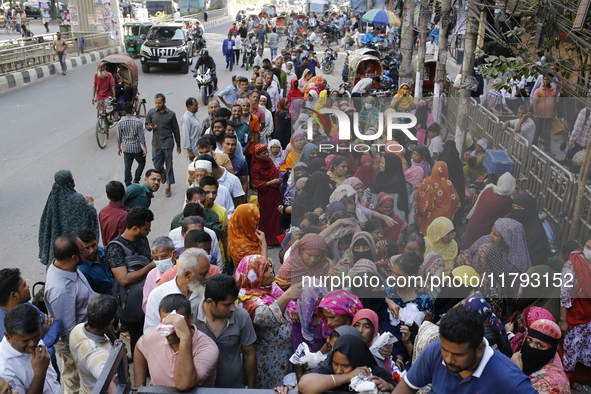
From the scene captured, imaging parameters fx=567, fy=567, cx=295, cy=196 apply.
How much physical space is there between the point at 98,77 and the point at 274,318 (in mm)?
9771

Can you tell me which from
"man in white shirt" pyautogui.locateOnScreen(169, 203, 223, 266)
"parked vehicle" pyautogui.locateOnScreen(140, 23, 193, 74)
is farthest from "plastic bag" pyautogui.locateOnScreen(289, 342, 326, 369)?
"parked vehicle" pyautogui.locateOnScreen(140, 23, 193, 74)

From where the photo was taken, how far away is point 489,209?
19.7ft

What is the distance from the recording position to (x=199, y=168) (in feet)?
19.3

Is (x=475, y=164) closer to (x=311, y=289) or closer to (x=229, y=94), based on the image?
(x=229, y=94)

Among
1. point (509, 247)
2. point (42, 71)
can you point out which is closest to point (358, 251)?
point (509, 247)

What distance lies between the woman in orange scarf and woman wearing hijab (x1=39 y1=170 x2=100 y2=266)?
351 centimetres

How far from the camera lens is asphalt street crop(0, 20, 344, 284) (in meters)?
7.55

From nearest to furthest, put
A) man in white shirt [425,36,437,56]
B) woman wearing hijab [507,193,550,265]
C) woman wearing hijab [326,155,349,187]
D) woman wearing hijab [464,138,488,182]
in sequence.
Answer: woman wearing hijab [507,193,550,265] < woman wearing hijab [326,155,349,187] < woman wearing hijab [464,138,488,182] < man in white shirt [425,36,437,56]

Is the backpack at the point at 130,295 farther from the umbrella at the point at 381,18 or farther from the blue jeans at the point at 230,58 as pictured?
the blue jeans at the point at 230,58

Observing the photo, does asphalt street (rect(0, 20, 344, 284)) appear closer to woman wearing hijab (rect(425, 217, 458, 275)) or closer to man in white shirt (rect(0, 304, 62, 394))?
woman wearing hijab (rect(425, 217, 458, 275))

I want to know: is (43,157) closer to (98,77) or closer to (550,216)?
(98,77)

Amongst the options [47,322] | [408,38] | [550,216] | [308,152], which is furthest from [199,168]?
[408,38]

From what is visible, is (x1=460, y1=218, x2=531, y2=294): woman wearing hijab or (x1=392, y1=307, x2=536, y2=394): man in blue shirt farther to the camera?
(x1=460, y1=218, x2=531, y2=294): woman wearing hijab

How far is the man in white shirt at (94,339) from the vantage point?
130 inches
